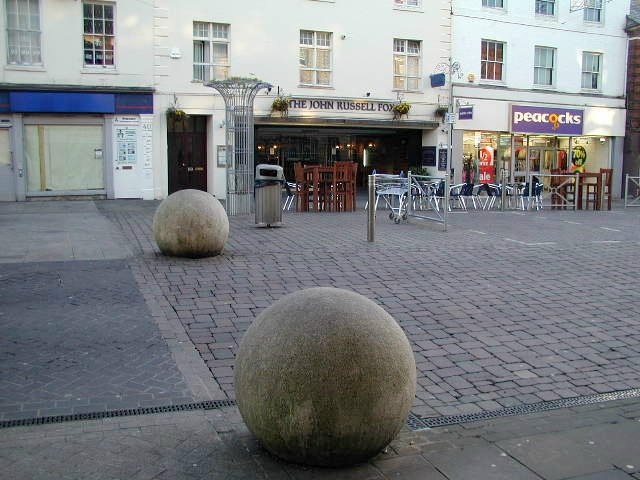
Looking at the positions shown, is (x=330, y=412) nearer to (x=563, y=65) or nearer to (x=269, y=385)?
(x=269, y=385)

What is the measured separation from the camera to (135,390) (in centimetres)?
495

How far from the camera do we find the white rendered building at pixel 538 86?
27000 millimetres

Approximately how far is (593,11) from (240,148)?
64.5 feet

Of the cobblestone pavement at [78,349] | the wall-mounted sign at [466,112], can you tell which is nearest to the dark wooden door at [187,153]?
the wall-mounted sign at [466,112]

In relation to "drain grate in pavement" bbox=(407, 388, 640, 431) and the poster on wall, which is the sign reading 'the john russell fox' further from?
"drain grate in pavement" bbox=(407, 388, 640, 431)

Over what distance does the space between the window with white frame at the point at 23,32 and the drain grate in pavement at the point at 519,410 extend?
20.3 meters

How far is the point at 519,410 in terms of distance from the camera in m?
4.76

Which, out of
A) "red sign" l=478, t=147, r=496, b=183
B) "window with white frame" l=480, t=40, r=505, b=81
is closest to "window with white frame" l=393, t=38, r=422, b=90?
"window with white frame" l=480, t=40, r=505, b=81

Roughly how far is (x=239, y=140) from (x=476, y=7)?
45.8 ft

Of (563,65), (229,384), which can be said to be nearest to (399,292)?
(229,384)

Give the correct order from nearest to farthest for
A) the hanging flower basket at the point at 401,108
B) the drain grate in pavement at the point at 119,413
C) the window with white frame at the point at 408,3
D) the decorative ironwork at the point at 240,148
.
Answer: the drain grate in pavement at the point at 119,413, the decorative ironwork at the point at 240,148, the hanging flower basket at the point at 401,108, the window with white frame at the point at 408,3

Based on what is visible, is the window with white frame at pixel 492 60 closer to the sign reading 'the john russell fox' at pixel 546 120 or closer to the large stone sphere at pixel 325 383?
the sign reading 'the john russell fox' at pixel 546 120

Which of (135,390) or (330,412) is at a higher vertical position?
(330,412)

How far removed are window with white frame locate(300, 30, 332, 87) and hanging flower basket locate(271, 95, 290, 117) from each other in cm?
111
